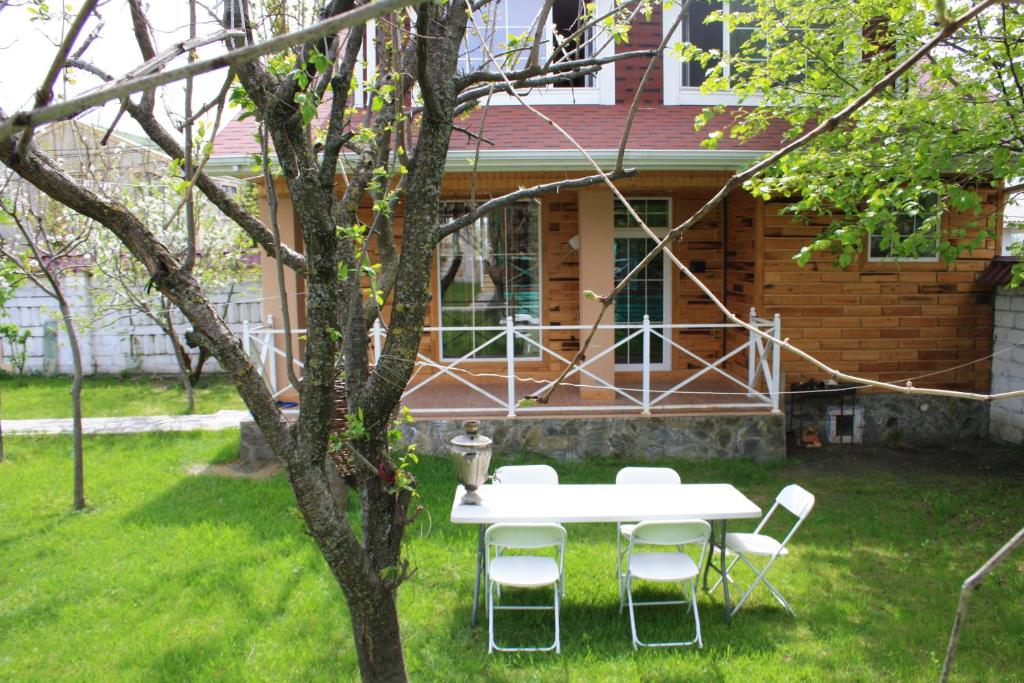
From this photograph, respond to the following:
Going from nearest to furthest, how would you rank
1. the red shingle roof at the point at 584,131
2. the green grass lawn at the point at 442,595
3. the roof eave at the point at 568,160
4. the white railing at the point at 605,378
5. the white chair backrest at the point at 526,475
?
the green grass lawn at the point at 442,595 < the white chair backrest at the point at 526,475 < the roof eave at the point at 568,160 < the white railing at the point at 605,378 < the red shingle roof at the point at 584,131

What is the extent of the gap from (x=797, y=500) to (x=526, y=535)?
6.22 feet

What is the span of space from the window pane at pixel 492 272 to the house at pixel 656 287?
0.02m

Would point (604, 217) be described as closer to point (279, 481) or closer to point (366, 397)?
point (279, 481)

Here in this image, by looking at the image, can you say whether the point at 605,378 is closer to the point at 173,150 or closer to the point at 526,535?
the point at 526,535

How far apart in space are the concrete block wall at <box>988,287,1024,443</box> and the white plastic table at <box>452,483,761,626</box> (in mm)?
5069

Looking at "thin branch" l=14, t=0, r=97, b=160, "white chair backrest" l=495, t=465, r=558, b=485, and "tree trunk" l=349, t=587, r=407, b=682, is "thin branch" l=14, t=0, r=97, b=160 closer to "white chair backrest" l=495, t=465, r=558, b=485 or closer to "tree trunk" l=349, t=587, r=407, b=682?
"tree trunk" l=349, t=587, r=407, b=682

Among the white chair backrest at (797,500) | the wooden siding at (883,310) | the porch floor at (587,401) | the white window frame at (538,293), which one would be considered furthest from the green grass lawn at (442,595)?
the white window frame at (538,293)

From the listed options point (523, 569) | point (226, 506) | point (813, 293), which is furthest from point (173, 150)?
point (813, 293)

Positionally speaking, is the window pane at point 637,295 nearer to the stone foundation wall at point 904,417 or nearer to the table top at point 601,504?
the stone foundation wall at point 904,417

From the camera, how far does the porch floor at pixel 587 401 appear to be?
8.13 m

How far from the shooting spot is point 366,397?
9.77ft

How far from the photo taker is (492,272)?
382 inches

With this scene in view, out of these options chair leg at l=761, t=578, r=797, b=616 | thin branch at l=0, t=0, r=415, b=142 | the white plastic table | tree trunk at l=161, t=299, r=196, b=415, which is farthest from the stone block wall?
thin branch at l=0, t=0, r=415, b=142

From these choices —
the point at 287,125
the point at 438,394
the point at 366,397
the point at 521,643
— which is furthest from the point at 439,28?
the point at 438,394
